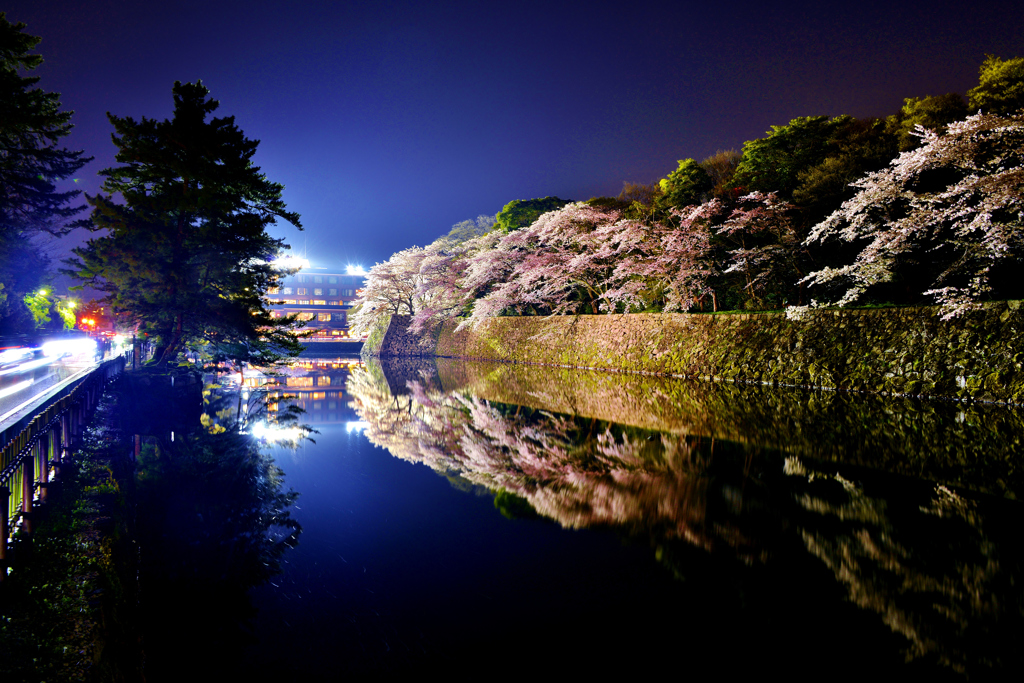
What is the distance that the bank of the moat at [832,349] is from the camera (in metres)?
10.9

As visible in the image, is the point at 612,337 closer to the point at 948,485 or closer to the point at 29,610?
the point at 948,485

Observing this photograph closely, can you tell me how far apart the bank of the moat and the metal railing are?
50.7 feet

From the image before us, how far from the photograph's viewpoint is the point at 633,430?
820 cm

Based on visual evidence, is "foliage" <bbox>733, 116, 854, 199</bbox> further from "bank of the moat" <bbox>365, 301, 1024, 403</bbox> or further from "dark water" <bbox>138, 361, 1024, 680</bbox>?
"dark water" <bbox>138, 361, 1024, 680</bbox>

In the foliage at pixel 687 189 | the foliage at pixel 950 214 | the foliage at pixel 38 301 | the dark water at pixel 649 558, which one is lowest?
the dark water at pixel 649 558

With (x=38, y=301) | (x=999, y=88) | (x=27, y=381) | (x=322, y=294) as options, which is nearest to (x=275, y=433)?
(x=27, y=381)

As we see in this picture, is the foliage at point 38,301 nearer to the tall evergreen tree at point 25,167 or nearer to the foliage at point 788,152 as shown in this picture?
the tall evergreen tree at point 25,167

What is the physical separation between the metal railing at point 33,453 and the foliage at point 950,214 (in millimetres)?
15592

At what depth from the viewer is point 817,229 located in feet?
45.8

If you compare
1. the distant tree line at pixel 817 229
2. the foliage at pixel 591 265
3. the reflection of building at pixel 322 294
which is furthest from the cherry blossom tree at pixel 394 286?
the reflection of building at pixel 322 294

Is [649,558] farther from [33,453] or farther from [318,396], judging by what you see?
[318,396]

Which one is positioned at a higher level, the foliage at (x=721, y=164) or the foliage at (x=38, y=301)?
the foliage at (x=721, y=164)

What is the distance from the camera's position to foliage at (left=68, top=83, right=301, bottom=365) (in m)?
12.9

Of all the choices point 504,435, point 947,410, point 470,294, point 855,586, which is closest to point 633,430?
point 504,435
